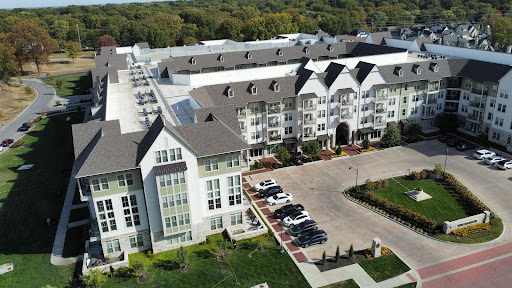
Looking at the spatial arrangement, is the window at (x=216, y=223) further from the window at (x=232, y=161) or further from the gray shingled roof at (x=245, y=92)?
the gray shingled roof at (x=245, y=92)

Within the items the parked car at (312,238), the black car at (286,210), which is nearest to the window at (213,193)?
the black car at (286,210)

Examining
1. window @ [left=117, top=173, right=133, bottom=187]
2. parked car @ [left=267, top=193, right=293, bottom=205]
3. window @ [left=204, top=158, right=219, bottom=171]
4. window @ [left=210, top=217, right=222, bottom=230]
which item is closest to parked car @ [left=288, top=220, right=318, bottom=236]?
parked car @ [left=267, top=193, right=293, bottom=205]

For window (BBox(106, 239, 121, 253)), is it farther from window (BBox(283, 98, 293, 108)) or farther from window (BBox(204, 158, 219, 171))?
window (BBox(283, 98, 293, 108))

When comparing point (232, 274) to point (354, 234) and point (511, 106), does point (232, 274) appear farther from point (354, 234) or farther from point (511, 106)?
point (511, 106)

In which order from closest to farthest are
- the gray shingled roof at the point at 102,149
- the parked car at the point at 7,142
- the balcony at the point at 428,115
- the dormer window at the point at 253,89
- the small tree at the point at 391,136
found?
the gray shingled roof at the point at 102,149, the dormer window at the point at 253,89, the small tree at the point at 391,136, the balcony at the point at 428,115, the parked car at the point at 7,142

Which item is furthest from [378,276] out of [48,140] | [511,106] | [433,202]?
[48,140]

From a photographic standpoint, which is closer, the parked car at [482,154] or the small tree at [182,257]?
the small tree at [182,257]
